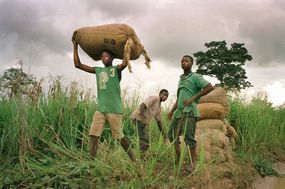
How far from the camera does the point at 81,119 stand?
818cm

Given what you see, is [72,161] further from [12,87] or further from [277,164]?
[277,164]

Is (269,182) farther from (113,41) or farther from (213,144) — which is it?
(113,41)

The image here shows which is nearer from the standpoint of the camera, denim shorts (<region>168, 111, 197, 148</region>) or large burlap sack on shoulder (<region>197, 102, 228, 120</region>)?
denim shorts (<region>168, 111, 197, 148</region>)

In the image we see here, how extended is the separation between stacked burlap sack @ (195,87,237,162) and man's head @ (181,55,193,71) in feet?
5.25

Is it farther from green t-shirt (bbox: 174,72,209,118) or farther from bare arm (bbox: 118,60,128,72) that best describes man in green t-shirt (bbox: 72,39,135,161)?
green t-shirt (bbox: 174,72,209,118)

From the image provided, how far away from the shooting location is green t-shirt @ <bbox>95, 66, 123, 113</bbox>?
5883 mm

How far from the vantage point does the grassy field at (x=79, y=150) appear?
5492 millimetres

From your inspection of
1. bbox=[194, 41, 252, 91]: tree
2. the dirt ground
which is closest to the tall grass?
the dirt ground

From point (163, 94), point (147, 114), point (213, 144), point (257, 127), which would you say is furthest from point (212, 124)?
point (257, 127)

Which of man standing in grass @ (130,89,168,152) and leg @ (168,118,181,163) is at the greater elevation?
man standing in grass @ (130,89,168,152)

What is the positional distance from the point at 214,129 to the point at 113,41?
310cm

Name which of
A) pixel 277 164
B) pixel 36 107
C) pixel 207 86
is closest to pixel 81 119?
pixel 36 107

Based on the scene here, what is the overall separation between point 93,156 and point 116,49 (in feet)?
4.64

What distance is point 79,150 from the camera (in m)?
7.28
